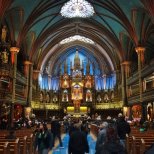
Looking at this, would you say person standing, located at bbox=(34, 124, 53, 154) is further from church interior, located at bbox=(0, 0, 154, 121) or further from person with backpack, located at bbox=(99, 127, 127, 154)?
church interior, located at bbox=(0, 0, 154, 121)

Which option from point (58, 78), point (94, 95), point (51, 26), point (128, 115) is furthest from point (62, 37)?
point (128, 115)

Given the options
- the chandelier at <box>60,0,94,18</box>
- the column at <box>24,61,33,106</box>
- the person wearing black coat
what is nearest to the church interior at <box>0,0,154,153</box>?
the chandelier at <box>60,0,94,18</box>

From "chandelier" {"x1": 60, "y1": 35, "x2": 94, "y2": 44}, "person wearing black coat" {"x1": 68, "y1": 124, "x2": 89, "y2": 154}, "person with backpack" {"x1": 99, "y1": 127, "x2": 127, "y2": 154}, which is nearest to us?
"person with backpack" {"x1": 99, "y1": 127, "x2": 127, "y2": 154}

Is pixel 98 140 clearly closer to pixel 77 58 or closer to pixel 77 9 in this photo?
pixel 77 9

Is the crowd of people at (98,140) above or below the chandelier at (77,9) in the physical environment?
below

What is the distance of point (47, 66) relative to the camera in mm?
44656

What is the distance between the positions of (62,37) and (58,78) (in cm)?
914

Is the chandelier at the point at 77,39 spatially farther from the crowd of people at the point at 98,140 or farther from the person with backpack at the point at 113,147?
the person with backpack at the point at 113,147

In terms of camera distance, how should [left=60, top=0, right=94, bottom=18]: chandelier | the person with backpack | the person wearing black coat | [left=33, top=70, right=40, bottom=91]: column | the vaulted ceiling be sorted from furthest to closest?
1. [left=33, top=70, right=40, bottom=91]: column
2. [left=60, top=0, right=94, bottom=18]: chandelier
3. the vaulted ceiling
4. the person wearing black coat
5. the person with backpack

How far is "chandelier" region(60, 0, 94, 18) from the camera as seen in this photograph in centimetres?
3228

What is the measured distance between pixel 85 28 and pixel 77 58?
7.84 m

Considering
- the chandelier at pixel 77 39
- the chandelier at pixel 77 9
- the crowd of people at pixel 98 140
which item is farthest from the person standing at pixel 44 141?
the chandelier at pixel 77 39

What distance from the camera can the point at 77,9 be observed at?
3369cm

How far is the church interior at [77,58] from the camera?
85.8 feet
